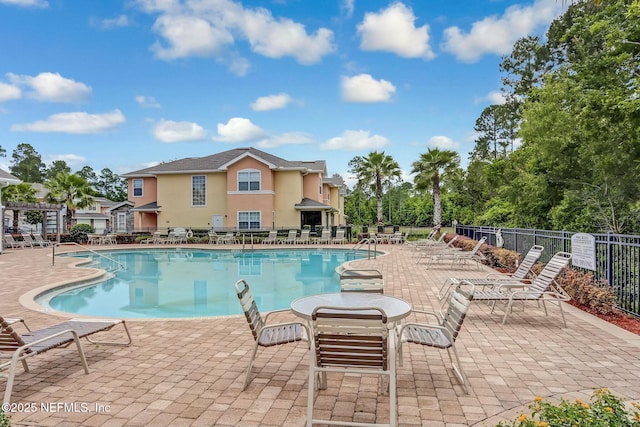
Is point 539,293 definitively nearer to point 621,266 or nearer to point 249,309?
point 621,266

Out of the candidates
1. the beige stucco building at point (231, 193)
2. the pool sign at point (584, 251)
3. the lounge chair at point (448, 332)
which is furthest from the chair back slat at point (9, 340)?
the beige stucco building at point (231, 193)

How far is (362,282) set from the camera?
524cm

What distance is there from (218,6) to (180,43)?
4.77 meters

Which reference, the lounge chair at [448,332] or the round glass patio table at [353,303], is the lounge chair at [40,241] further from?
the lounge chair at [448,332]

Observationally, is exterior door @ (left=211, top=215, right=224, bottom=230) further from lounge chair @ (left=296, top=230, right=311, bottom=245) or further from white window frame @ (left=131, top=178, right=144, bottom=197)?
white window frame @ (left=131, top=178, right=144, bottom=197)

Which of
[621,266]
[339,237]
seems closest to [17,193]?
[339,237]

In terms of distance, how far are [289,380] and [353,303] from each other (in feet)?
3.38

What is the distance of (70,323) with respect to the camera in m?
4.92

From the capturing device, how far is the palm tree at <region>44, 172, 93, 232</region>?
29.0 meters

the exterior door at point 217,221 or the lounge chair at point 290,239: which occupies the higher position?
the exterior door at point 217,221

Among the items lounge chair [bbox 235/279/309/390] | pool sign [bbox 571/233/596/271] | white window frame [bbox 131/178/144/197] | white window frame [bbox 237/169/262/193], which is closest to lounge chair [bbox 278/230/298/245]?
white window frame [bbox 237/169/262/193]

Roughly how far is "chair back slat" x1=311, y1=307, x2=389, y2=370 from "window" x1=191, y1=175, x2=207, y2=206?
28925 mm

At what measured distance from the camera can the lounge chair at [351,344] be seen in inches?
120

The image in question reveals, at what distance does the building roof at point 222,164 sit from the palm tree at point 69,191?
379cm
